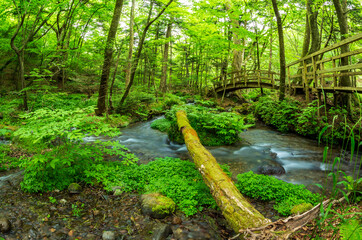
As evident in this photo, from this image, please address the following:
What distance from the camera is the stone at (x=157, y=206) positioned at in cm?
356

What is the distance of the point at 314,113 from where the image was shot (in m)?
8.91

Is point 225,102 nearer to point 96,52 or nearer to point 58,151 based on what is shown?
point 96,52

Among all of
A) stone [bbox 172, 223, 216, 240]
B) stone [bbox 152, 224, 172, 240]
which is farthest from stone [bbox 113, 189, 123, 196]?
stone [bbox 172, 223, 216, 240]

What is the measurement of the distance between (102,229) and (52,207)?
108 centimetres

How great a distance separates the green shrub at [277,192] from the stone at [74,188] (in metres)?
3.53

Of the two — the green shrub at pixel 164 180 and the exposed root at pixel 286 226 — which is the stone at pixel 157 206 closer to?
the green shrub at pixel 164 180

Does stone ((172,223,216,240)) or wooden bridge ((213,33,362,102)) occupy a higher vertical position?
wooden bridge ((213,33,362,102))

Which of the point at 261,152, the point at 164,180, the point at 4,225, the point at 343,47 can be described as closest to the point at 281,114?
the point at 343,47

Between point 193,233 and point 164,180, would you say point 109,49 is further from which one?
point 193,233

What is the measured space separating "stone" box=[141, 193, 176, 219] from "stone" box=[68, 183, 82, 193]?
4.61 ft

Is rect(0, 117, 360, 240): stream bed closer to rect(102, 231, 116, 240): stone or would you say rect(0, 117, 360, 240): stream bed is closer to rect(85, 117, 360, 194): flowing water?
rect(102, 231, 116, 240): stone

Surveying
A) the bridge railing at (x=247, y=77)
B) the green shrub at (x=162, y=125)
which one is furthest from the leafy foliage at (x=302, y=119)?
the green shrub at (x=162, y=125)

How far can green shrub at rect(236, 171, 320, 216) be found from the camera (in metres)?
3.87

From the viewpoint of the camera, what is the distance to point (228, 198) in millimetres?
3125
